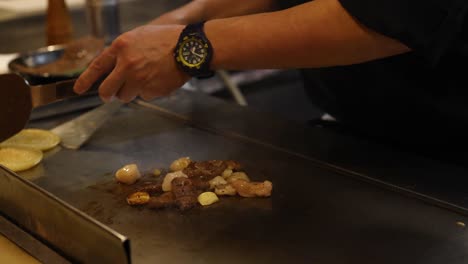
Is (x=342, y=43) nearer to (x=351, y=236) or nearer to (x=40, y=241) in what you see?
(x=351, y=236)

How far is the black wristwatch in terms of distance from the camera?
3.89 feet

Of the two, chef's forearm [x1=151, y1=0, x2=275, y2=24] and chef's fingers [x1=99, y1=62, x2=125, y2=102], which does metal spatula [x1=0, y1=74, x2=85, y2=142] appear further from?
chef's forearm [x1=151, y1=0, x2=275, y2=24]

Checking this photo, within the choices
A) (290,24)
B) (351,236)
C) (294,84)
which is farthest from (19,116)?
(294,84)

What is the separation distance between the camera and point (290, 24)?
1119 mm

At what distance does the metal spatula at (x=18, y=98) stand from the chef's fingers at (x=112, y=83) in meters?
0.10

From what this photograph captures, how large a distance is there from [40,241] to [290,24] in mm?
546

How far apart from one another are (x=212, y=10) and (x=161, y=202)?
603mm

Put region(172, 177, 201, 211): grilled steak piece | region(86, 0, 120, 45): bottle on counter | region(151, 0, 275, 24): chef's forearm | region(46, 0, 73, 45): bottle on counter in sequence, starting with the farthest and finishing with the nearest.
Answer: region(86, 0, 120, 45): bottle on counter < region(46, 0, 73, 45): bottle on counter < region(151, 0, 275, 24): chef's forearm < region(172, 177, 201, 211): grilled steak piece

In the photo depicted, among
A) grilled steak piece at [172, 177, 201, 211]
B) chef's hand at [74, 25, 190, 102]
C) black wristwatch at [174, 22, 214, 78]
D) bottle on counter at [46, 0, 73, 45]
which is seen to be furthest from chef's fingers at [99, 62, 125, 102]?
bottle on counter at [46, 0, 73, 45]

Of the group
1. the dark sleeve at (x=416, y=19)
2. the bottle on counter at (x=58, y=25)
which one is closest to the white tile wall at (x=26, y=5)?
the bottle on counter at (x=58, y=25)

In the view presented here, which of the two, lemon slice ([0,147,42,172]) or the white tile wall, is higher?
the white tile wall

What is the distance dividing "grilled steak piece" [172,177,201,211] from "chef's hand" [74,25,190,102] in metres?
0.20

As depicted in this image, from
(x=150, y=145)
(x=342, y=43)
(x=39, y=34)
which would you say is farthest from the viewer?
(x=39, y=34)

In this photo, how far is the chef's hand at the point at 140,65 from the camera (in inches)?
47.8
